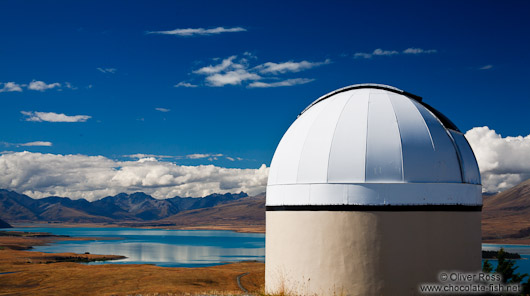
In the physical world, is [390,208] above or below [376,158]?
below

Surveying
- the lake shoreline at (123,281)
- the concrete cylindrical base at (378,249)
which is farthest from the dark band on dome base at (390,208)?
the lake shoreline at (123,281)

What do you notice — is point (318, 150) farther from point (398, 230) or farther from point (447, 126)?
point (447, 126)

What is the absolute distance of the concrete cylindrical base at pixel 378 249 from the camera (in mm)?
12125

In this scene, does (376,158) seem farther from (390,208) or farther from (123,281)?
(123,281)

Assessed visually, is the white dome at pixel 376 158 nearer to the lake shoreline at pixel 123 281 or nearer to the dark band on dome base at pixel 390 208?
the dark band on dome base at pixel 390 208

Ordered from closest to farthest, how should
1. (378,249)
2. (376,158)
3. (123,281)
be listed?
(378,249), (376,158), (123,281)

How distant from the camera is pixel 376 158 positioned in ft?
41.0

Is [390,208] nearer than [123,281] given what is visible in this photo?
Yes

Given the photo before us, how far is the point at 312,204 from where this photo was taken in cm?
1287

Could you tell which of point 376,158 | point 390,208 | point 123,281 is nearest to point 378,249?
point 390,208

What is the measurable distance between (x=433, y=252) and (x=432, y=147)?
2.88 meters

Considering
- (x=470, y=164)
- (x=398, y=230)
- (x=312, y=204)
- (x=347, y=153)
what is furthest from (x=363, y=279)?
(x=470, y=164)

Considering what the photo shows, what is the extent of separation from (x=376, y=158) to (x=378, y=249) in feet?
7.92

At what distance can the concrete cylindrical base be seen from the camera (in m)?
12.1
